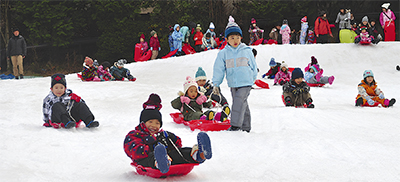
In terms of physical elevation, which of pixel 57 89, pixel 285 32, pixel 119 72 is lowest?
pixel 119 72

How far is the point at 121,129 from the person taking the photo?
588 centimetres

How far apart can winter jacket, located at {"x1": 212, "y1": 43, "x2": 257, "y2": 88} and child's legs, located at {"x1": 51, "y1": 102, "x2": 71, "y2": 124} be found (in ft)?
6.38

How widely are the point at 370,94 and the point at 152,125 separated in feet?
20.6

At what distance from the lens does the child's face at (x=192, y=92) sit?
6308 millimetres

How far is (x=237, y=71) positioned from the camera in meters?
5.38

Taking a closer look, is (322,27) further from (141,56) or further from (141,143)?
(141,143)

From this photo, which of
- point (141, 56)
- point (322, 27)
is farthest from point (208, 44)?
point (322, 27)

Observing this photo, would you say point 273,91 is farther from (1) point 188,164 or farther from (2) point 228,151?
(1) point 188,164

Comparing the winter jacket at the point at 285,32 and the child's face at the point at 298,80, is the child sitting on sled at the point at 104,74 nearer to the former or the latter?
the child's face at the point at 298,80

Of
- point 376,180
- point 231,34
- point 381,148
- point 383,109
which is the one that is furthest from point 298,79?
point 376,180

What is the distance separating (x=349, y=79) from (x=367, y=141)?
9.82 m

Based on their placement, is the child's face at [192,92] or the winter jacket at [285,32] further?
the winter jacket at [285,32]

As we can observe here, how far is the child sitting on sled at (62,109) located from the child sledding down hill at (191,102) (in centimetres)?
131

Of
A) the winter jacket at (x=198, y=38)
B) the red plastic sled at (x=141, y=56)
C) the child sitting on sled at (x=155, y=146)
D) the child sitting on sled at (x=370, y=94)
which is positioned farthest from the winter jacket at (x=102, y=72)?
the child sitting on sled at (x=155, y=146)
